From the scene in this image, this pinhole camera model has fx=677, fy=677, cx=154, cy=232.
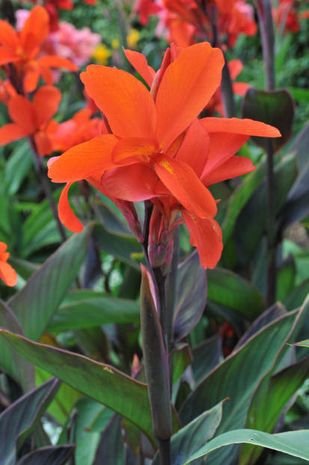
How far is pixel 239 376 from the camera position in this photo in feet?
2.46

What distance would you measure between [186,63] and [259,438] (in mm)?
265

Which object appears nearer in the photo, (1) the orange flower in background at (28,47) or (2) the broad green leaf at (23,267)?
(1) the orange flower in background at (28,47)

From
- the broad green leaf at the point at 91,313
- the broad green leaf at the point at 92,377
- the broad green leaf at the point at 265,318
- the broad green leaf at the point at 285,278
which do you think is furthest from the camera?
the broad green leaf at the point at 285,278

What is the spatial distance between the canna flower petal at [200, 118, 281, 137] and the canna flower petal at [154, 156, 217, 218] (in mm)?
50

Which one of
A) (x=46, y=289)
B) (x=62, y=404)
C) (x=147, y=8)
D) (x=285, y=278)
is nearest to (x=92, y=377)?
(x=46, y=289)

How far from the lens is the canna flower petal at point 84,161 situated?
46 cm

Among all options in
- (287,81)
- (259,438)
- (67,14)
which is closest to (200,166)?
(259,438)

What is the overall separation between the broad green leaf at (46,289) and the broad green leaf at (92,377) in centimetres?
29

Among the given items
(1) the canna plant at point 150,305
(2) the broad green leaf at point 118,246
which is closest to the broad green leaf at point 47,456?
(1) the canna plant at point 150,305

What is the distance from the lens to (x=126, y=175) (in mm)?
486

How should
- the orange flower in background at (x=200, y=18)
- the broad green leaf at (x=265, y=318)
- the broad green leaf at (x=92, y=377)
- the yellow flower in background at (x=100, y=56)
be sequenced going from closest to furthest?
the broad green leaf at (x=92, y=377)
the broad green leaf at (x=265, y=318)
the orange flower in background at (x=200, y=18)
the yellow flower in background at (x=100, y=56)

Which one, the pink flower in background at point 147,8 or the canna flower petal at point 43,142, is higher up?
the canna flower petal at point 43,142

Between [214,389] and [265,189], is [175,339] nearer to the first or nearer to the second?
[214,389]

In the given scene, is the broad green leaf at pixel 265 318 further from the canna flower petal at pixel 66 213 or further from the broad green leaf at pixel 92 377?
the canna flower petal at pixel 66 213
